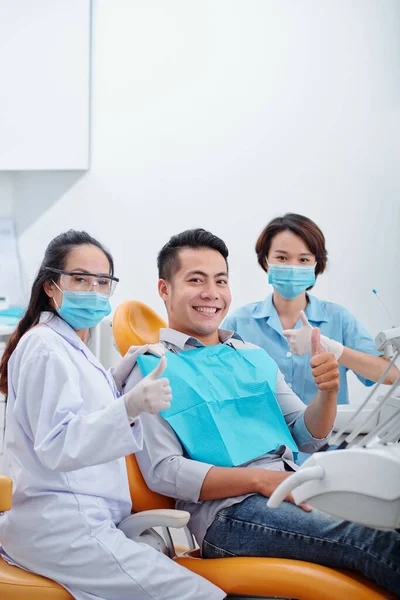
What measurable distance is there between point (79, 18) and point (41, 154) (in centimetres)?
70

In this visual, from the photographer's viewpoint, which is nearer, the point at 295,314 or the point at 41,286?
the point at 41,286

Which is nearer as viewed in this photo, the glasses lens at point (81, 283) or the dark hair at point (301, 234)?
the glasses lens at point (81, 283)

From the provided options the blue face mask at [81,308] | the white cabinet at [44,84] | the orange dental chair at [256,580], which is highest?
the white cabinet at [44,84]

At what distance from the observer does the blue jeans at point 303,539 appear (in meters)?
1.57

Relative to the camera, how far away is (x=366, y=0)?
340cm

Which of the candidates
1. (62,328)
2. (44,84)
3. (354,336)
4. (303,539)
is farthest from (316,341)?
(44,84)

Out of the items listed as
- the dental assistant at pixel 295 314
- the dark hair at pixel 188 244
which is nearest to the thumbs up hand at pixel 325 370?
the dark hair at pixel 188 244

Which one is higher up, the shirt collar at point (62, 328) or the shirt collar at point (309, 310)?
the shirt collar at point (62, 328)

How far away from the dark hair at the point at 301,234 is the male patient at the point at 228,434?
56 centimetres

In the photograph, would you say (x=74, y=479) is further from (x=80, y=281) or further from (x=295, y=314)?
(x=295, y=314)

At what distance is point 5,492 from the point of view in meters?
1.55

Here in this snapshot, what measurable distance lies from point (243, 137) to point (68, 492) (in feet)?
7.87

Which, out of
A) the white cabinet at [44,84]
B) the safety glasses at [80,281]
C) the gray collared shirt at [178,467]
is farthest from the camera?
the white cabinet at [44,84]

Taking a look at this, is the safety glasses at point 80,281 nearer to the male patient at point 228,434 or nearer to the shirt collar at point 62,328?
the shirt collar at point 62,328
